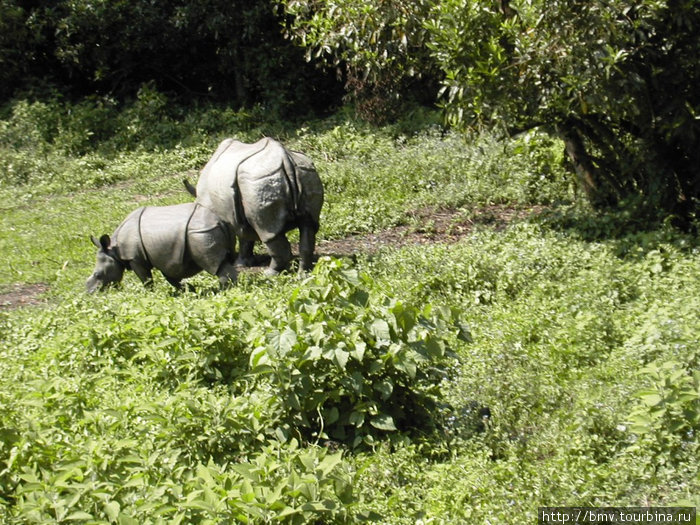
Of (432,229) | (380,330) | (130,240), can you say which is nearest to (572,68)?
(432,229)

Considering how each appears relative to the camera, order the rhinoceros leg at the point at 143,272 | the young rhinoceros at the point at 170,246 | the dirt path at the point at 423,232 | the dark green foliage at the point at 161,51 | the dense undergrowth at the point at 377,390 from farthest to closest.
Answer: the dark green foliage at the point at 161,51 < the dirt path at the point at 423,232 < the rhinoceros leg at the point at 143,272 < the young rhinoceros at the point at 170,246 < the dense undergrowth at the point at 377,390

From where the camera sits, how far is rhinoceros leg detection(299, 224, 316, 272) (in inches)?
338

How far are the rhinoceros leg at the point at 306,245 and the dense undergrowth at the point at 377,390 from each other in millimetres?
173

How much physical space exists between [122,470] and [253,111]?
40.4ft

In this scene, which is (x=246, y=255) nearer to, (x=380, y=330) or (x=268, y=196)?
(x=268, y=196)

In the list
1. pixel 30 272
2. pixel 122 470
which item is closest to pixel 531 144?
pixel 30 272

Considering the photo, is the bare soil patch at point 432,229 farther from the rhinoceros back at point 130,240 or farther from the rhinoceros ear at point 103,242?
the rhinoceros ear at point 103,242

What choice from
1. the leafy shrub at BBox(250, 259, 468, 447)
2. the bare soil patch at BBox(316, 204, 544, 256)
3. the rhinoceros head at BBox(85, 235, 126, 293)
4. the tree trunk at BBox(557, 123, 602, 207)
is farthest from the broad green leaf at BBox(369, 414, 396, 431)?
the tree trunk at BBox(557, 123, 602, 207)

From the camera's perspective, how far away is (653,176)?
30.1 feet

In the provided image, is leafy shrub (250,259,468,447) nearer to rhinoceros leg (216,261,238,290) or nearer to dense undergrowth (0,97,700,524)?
dense undergrowth (0,97,700,524)

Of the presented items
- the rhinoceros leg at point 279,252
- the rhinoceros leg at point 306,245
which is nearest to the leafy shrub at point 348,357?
the rhinoceros leg at point 279,252

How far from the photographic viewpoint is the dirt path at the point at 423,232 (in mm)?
9781

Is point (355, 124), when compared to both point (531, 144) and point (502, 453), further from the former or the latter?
point (502, 453)

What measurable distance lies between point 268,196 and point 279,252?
0.61 meters
